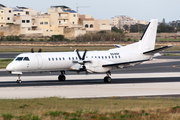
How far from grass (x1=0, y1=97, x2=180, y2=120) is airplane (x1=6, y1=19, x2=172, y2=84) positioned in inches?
361

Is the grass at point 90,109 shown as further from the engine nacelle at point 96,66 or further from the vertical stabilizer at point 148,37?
the vertical stabilizer at point 148,37

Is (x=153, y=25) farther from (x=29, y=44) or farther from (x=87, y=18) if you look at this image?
(x=87, y=18)

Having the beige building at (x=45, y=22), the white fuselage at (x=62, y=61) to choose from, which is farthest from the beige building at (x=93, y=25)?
the white fuselage at (x=62, y=61)

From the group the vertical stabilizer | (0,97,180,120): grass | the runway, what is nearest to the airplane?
the vertical stabilizer

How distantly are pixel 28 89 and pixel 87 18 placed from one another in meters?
152

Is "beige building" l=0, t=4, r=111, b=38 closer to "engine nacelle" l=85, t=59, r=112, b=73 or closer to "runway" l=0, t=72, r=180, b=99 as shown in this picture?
"engine nacelle" l=85, t=59, r=112, b=73

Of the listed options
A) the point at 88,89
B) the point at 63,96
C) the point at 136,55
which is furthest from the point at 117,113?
the point at 136,55

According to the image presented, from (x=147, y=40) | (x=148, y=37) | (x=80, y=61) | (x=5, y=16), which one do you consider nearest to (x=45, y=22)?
(x=5, y=16)

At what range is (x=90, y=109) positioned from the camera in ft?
55.5

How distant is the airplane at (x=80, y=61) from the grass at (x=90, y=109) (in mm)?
9161

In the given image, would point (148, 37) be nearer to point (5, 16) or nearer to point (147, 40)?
point (147, 40)

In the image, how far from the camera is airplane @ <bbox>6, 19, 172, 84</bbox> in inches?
1165

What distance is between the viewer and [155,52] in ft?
111

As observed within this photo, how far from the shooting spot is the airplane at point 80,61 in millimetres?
29594
